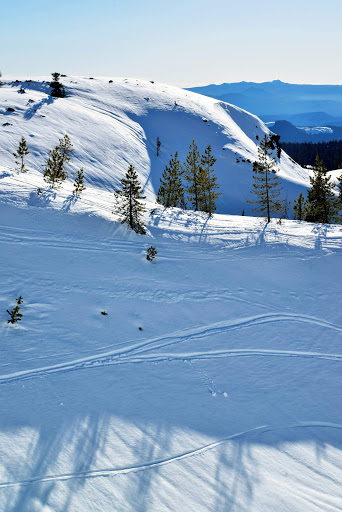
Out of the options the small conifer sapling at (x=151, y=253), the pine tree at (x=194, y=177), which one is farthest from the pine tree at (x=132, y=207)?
the pine tree at (x=194, y=177)

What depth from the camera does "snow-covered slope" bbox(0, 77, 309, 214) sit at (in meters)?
42.4

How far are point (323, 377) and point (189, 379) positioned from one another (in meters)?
3.85

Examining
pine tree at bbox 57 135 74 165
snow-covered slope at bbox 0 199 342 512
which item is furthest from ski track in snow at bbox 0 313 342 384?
pine tree at bbox 57 135 74 165

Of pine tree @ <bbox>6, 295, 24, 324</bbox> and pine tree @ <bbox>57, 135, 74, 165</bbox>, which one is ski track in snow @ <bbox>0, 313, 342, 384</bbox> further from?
pine tree @ <bbox>57, 135, 74, 165</bbox>

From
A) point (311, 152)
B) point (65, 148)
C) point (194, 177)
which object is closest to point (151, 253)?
point (194, 177)

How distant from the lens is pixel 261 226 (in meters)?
21.6

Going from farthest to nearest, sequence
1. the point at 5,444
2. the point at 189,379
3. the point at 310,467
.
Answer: the point at 189,379
the point at 310,467
the point at 5,444

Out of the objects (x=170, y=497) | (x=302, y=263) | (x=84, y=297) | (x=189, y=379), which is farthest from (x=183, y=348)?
(x=302, y=263)

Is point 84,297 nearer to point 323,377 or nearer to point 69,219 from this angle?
point 69,219

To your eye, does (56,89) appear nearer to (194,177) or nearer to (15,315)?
(194,177)

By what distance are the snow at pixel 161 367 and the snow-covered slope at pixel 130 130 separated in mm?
23329

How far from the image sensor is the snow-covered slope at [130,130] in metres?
42.4

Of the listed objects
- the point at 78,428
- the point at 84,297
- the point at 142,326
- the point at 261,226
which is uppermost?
the point at 261,226

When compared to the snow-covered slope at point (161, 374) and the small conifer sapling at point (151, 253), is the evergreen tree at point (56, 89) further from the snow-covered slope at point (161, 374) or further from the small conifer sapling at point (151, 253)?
the small conifer sapling at point (151, 253)
